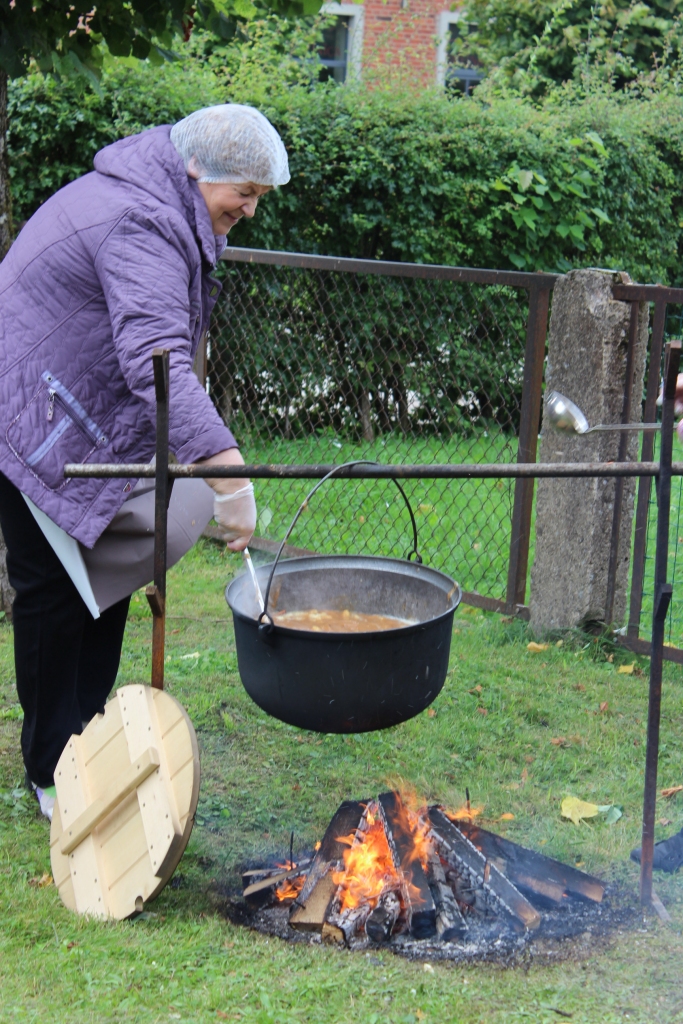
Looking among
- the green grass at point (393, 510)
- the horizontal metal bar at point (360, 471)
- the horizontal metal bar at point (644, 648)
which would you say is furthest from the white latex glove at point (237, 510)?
the green grass at point (393, 510)

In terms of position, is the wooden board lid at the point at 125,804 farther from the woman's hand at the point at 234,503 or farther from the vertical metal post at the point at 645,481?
the vertical metal post at the point at 645,481

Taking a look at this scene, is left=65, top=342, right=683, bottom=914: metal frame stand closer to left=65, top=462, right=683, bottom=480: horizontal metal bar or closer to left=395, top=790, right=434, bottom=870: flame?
left=65, top=462, right=683, bottom=480: horizontal metal bar

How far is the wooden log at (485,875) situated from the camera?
2635 millimetres

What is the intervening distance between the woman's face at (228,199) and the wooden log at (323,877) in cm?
174

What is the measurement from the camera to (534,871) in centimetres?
288

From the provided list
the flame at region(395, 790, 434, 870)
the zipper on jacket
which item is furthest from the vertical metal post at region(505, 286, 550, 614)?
the zipper on jacket

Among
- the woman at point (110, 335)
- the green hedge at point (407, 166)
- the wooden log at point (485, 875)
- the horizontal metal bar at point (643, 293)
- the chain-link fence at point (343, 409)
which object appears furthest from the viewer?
the green hedge at point (407, 166)

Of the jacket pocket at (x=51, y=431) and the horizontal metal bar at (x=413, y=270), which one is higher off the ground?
the horizontal metal bar at (x=413, y=270)

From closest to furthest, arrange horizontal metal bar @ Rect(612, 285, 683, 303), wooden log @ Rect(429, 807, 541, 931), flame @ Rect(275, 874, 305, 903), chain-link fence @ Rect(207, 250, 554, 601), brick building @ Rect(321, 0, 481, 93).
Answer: wooden log @ Rect(429, 807, 541, 931)
flame @ Rect(275, 874, 305, 903)
horizontal metal bar @ Rect(612, 285, 683, 303)
chain-link fence @ Rect(207, 250, 554, 601)
brick building @ Rect(321, 0, 481, 93)

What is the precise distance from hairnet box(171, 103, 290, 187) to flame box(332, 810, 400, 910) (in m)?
1.84

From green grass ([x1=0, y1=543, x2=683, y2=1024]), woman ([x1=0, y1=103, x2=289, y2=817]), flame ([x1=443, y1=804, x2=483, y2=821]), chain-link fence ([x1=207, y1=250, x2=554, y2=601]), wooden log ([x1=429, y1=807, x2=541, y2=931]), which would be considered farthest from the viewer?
chain-link fence ([x1=207, y1=250, x2=554, y2=601])

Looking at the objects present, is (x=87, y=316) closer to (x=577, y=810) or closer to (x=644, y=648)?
(x=577, y=810)

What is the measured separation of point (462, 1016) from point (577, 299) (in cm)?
322

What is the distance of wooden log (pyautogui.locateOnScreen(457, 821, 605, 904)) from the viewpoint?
279 cm
